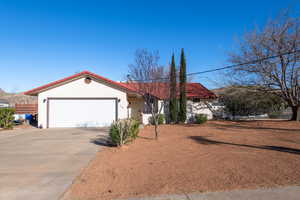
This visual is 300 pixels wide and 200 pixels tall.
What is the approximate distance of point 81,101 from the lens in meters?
13.5

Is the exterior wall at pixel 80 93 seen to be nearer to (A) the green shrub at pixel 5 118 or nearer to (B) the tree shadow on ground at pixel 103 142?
(A) the green shrub at pixel 5 118

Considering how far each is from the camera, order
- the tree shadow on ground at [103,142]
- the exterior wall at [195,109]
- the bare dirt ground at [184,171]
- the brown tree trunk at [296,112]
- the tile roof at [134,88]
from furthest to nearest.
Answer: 1. the exterior wall at [195,109]
2. the brown tree trunk at [296,112]
3. the tile roof at [134,88]
4. the tree shadow on ground at [103,142]
5. the bare dirt ground at [184,171]

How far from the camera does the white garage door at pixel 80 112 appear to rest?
13358mm

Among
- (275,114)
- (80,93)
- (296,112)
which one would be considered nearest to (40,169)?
(80,93)

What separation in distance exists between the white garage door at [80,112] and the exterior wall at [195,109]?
7842 mm

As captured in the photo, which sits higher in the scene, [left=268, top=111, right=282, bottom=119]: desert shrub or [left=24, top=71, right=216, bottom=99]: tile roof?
[left=24, top=71, right=216, bottom=99]: tile roof

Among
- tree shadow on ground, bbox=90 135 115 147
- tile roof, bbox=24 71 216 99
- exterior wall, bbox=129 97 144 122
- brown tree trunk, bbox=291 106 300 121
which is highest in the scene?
tile roof, bbox=24 71 216 99

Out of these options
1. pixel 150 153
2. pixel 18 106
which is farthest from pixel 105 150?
pixel 18 106

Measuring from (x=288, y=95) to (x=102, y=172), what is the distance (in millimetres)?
16700

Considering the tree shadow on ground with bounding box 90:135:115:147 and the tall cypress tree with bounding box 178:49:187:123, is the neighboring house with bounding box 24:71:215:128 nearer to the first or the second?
the tall cypress tree with bounding box 178:49:187:123

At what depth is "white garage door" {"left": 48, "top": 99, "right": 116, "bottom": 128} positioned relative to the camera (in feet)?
43.8

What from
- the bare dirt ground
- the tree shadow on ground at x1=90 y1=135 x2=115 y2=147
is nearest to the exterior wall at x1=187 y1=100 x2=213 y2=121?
the tree shadow on ground at x1=90 y1=135 x2=115 y2=147

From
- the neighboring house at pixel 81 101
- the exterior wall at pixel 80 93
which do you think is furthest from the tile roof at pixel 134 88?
the exterior wall at pixel 80 93

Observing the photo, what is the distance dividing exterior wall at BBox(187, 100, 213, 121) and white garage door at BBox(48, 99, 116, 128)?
7.84 m
